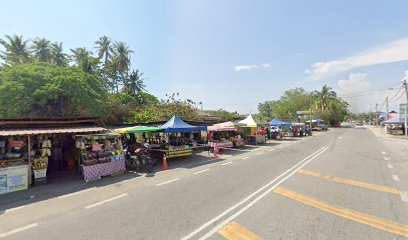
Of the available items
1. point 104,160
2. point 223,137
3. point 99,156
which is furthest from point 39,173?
point 223,137

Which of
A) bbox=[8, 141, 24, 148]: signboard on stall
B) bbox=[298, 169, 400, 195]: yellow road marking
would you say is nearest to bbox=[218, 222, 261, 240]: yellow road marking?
bbox=[298, 169, 400, 195]: yellow road marking

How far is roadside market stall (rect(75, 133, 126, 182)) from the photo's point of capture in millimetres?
9320

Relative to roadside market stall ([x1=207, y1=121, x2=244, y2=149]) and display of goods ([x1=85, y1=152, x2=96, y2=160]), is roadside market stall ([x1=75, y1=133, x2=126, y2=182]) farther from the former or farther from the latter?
roadside market stall ([x1=207, y1=121, x2=244, y2=149])

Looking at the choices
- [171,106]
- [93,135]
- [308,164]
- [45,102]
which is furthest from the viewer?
[171,106]

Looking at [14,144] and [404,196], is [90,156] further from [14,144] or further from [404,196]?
[404,196]

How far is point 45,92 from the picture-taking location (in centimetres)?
1561

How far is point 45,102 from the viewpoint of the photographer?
16.2 meters

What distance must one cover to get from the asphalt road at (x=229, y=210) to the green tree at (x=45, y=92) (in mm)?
12247

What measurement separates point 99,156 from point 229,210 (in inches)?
298

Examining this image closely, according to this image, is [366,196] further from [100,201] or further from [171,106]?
[171,106]

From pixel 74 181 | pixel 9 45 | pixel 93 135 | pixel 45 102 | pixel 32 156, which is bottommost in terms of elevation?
pixel 74 181

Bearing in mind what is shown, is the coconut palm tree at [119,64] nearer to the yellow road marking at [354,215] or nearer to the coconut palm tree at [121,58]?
the coconut palm tree at [121,58]

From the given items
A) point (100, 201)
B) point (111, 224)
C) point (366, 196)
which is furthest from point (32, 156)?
point (366, 196)

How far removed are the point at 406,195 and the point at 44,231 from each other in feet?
34.6
